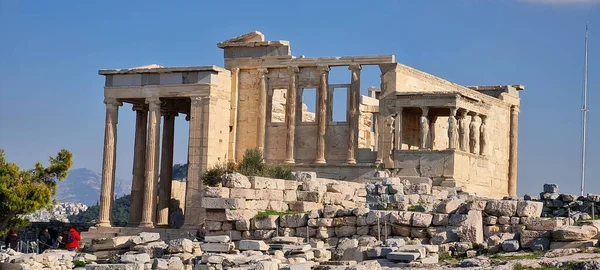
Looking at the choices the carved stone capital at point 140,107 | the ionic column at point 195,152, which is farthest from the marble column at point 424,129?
the carved stone capital at point 140,107

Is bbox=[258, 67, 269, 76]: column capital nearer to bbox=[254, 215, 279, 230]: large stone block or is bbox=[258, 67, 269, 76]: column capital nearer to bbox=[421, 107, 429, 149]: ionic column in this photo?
bbox=[421, 107, 429, 149]: ionic column

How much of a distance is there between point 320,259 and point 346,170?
1828 centimetres

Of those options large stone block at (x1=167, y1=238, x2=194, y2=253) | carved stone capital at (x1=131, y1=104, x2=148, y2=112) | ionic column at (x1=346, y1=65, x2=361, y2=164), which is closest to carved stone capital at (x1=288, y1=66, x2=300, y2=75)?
ionic column at (x1=346, y1=65, x2=361, y2=164)

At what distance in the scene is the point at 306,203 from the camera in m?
30.9

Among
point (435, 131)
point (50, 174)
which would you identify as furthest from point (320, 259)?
point (435, 131)

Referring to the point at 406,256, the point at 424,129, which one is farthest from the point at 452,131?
the point at 406,256

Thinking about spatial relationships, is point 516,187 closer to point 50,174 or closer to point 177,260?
point 50,174

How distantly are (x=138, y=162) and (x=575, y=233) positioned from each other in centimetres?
2385

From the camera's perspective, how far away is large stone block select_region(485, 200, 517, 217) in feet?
84.3

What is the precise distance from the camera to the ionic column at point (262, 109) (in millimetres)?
44125

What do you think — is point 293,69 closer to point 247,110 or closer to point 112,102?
point 247,110

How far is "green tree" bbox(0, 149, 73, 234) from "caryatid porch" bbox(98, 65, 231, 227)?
4.52m

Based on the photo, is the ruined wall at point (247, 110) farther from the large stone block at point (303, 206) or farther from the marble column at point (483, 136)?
the large stone block at point (303, 206)

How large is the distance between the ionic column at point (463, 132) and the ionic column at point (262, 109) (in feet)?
19.7
